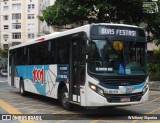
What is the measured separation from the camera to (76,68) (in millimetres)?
12461

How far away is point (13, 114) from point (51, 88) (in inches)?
116

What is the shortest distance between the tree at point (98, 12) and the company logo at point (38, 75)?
7.45 metres

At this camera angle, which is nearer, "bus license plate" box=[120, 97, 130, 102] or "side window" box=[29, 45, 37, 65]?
"bus license plate" box=[120, 97, 130, 102]

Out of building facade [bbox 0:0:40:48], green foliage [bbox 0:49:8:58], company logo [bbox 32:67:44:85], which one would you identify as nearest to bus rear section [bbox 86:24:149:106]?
company logo [bbox 32:67:44:85]

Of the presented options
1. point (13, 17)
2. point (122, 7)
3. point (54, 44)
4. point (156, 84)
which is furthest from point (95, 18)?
point (13, 17)

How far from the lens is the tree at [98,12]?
23.9 meters

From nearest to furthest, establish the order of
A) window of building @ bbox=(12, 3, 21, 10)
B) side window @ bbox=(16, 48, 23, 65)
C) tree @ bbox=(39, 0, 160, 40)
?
side window @ bbox=(16, 48, 23, 65), tree @ bbox=(39, 0, 160, 40), window of building @ bbox=(12, 3, 21, 10)

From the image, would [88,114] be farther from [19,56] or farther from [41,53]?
[19,56]

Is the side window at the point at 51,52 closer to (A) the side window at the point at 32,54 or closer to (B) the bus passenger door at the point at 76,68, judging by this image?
(B) the bus passenger door at the point at 76,68

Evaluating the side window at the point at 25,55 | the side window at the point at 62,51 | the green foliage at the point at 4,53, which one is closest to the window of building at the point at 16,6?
the green foliage at the point at 4,53

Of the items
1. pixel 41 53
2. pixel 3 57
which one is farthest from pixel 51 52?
pixel 3 57

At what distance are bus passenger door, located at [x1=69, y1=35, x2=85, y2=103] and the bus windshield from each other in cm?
49

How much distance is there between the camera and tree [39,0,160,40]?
939 inches

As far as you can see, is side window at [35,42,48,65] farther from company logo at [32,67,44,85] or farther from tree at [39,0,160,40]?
tree at [39,0,160,40]
